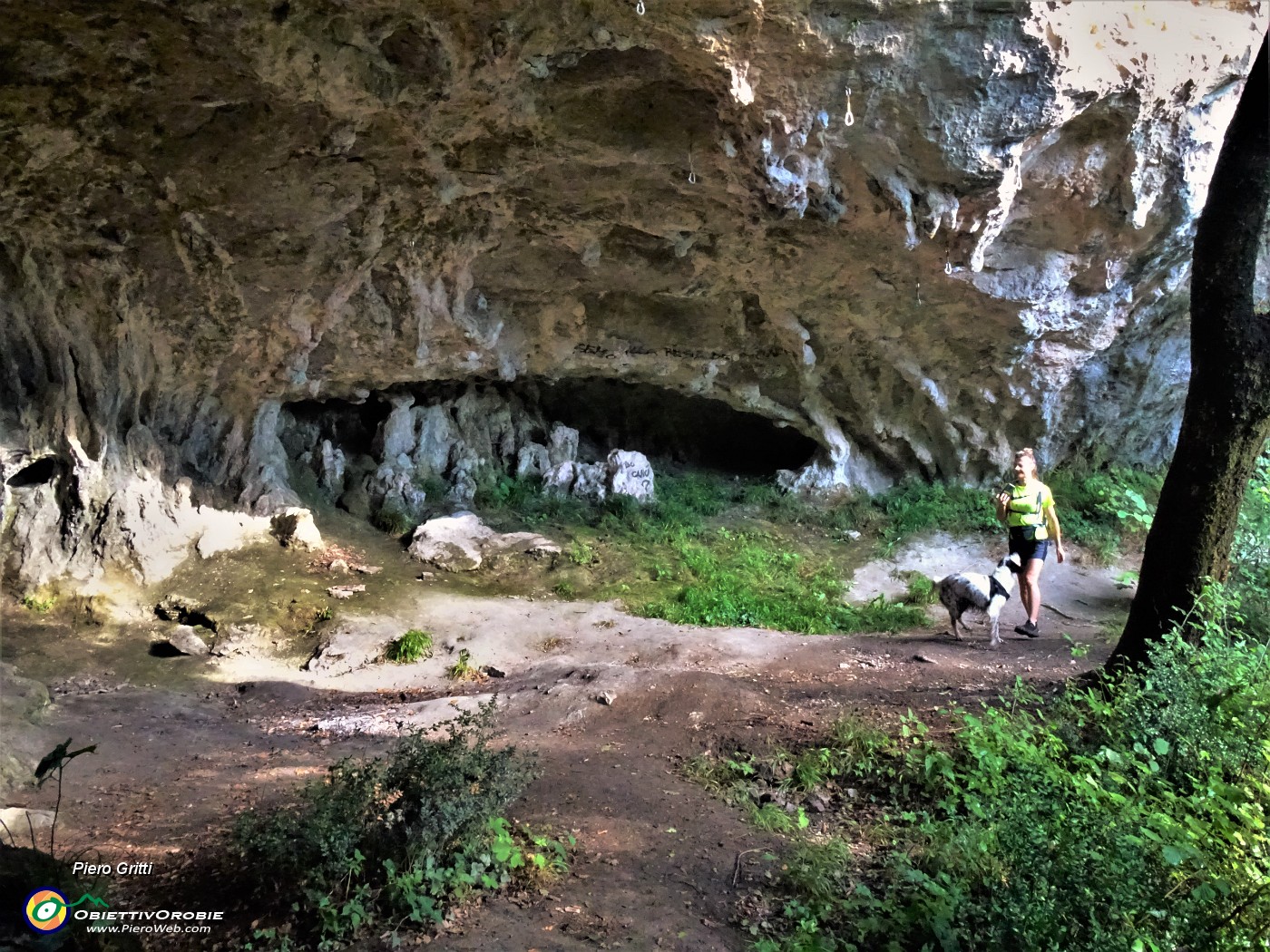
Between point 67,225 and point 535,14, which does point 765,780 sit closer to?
point 535,14

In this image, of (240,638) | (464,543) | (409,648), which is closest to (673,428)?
(464,543)

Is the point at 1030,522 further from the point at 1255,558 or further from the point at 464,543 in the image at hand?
the point at 464,543

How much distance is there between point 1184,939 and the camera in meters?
2.52

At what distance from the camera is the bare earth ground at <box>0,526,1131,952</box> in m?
3.10

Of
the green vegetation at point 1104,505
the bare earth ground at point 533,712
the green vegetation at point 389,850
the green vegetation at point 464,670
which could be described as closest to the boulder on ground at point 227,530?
the bare earth ground at point 533,712

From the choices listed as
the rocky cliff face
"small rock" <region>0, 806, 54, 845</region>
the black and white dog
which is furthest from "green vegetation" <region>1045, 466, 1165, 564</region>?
"small rock" <region>0, 806, 54, 845</region>

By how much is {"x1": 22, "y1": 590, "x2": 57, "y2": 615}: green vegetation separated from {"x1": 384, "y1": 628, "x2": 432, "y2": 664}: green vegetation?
3071 millimetres

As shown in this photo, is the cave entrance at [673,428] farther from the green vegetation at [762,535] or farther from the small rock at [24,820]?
the small rock at [24,820]

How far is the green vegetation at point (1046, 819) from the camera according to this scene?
2.58 m

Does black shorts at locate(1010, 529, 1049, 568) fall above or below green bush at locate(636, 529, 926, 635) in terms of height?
above

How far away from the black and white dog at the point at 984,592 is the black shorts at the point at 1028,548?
0.06 metres

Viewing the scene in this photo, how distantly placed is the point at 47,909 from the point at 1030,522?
744 centimetres

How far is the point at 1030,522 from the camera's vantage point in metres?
7.13

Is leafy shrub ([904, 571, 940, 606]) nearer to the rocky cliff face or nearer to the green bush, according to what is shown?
the green bush
